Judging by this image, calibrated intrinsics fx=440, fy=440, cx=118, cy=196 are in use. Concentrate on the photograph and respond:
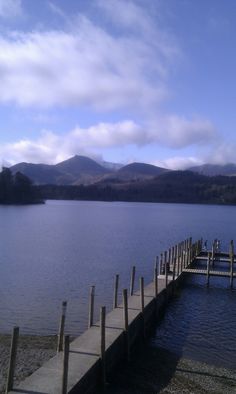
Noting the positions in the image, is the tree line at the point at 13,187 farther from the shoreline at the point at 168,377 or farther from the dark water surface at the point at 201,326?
the shoreline at the point at 168,377

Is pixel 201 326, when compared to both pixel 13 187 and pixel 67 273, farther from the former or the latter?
pixel 13 187

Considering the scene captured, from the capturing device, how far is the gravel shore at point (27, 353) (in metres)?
16.3

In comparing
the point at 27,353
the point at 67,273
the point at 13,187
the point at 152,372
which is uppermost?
the point at 13,187

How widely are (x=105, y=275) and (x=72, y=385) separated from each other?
1064 inches

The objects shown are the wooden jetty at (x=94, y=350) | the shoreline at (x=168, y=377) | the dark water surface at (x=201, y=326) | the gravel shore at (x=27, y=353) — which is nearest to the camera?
the wooden jetty at (x=94, y=350)

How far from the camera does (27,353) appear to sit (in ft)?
61.2

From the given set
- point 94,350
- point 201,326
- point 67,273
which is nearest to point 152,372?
point 94,350

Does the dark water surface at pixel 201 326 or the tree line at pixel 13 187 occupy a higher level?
the tree line at pixel 13 187

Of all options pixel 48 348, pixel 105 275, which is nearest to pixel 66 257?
pixel 105 275

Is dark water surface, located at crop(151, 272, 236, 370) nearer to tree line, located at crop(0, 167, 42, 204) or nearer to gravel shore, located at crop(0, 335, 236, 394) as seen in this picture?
gravel shore, located at crop(0, 335, 236, 394)

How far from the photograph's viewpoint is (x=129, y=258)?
51531 mm

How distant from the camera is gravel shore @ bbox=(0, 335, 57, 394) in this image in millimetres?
16283

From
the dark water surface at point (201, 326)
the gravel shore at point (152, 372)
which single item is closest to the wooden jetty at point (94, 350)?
the gravel shore at point (152, 372)

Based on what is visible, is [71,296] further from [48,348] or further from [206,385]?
[206,385]
